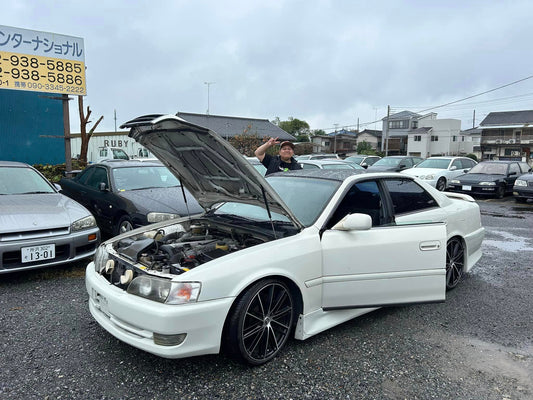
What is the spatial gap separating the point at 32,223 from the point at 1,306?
34.7 inches

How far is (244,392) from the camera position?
2.24 metres

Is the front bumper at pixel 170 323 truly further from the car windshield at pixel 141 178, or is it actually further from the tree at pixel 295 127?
the tree at pixel 295 127

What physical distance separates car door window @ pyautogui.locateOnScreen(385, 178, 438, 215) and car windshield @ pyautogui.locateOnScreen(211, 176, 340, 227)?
635 mm

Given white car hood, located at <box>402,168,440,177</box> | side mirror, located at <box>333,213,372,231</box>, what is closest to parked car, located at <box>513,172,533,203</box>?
white car hood, located at <box>402,168,440,177</box>

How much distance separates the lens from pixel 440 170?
44.2ft

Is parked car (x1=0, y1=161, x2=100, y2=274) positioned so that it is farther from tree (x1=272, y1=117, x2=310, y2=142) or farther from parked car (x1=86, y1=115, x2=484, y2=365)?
tree (x1=272, y1=117, x2=310, y2=142)

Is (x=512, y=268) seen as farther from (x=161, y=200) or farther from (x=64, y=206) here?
(x=64, y=206)

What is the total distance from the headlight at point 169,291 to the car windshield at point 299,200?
1007 millimetres

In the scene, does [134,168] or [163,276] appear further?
[134,168]

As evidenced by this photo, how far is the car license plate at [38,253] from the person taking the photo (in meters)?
3.69

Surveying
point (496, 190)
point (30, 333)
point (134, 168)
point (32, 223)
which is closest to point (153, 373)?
point (30, 333)

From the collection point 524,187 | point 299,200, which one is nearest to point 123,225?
point 299,200

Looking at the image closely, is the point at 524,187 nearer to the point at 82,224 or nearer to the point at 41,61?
the point at 82,224

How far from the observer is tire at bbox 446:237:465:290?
3.84m
